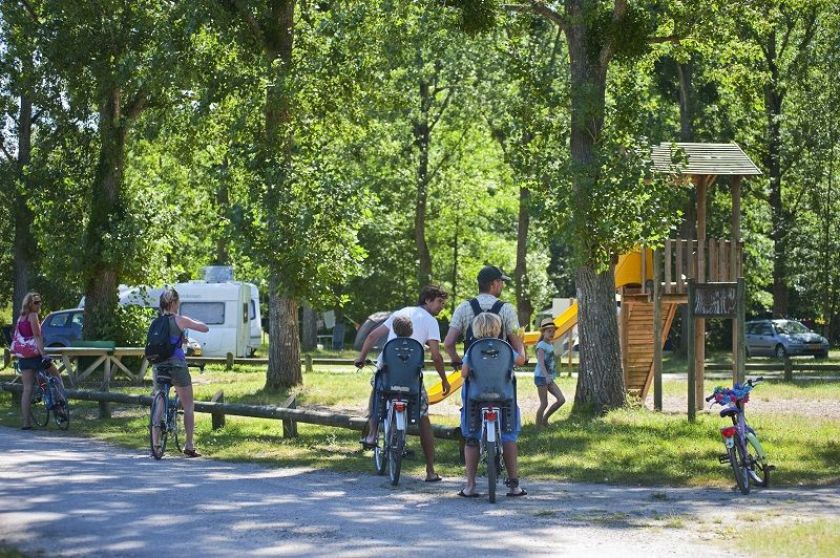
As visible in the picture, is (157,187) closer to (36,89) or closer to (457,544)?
(36,89)

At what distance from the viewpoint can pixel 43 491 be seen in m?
11.5

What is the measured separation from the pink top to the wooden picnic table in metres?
6.01

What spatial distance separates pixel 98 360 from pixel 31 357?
29.0ft

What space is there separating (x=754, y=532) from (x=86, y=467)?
23.1 feet

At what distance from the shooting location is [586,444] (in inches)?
639

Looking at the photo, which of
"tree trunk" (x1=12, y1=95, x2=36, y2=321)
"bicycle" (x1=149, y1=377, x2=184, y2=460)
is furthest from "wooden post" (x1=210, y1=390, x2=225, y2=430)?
"tree trunk" (x1=12, y1=95, x2=36, y2=321)

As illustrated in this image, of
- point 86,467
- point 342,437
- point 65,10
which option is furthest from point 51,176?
point 86,467

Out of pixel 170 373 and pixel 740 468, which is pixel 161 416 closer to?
pixel 170 373

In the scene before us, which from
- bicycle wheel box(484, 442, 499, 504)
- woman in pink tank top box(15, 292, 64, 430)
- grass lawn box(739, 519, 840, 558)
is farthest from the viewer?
woman in pink tank top box(15, 292, 64, 430)

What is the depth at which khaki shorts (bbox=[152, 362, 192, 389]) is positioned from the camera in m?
14.4

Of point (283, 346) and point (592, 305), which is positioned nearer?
point (592, 305)

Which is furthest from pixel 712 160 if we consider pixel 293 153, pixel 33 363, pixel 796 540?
pixel 796 540

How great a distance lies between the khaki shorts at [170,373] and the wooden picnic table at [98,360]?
10490 mm

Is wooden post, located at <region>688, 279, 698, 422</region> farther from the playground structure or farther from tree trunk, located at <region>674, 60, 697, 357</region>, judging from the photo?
tree trunk, located at <region>674, 60, 697, 357</region>
